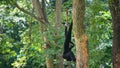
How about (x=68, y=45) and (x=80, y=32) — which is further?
(x=68, y=45)

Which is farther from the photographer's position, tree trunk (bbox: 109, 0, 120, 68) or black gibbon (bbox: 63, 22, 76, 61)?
tree trunk (bbox: 109, 0, 120, 68)

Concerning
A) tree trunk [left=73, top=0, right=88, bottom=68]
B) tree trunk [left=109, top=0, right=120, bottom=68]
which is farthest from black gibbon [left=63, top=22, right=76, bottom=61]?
tree trunk [left=109, top=0, right=120, bottom=68]

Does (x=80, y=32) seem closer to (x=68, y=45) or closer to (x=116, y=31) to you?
(x=68, y=45)

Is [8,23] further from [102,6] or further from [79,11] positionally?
[79,11]

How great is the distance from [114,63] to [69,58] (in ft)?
2.66

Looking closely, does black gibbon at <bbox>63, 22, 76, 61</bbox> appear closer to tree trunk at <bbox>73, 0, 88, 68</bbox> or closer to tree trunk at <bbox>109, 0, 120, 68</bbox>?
tree trunk at <bbox>73, 0, 88, 68</bbox>

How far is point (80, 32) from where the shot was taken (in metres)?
4.75

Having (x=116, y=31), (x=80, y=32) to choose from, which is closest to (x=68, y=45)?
(x=80, y=32)

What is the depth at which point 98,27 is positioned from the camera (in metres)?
8.29

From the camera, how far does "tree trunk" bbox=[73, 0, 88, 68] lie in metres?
4.71

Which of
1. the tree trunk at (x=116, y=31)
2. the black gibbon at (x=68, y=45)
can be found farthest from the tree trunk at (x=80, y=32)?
the tree trunk at (x=116, y=31)

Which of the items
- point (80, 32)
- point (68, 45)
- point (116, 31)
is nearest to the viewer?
point (80, 32)

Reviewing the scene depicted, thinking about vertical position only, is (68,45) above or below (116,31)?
below

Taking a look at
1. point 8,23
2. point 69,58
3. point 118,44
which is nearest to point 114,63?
point 118,44
